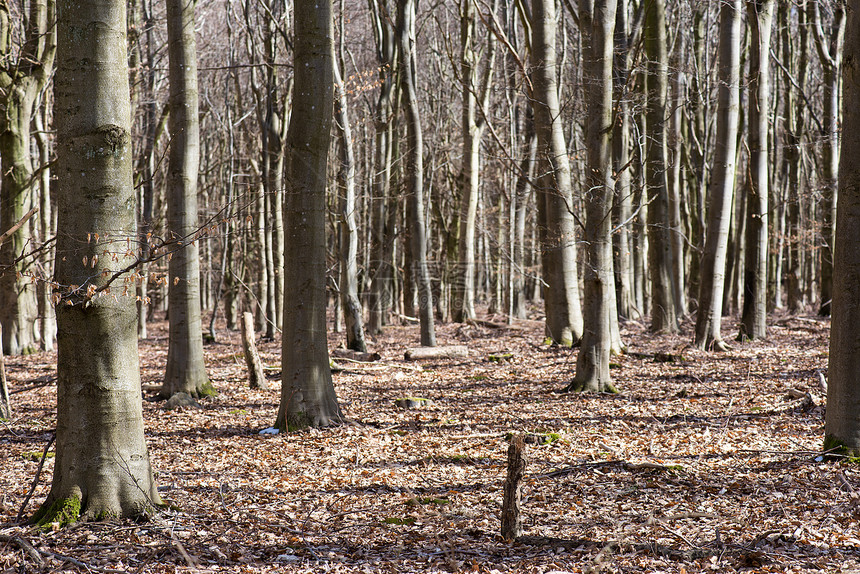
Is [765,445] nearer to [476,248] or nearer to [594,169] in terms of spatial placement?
[594,169]

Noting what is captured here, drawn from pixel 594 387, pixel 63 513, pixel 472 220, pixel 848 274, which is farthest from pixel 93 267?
pixel 472 220

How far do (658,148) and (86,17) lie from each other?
13.8 metres

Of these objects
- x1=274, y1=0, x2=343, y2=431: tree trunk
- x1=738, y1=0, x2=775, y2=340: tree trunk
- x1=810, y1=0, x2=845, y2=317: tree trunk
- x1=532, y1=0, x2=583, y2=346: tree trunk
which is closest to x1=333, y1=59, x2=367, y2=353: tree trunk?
x1=532, y1=0, x2=583, y2=346: tree trunk

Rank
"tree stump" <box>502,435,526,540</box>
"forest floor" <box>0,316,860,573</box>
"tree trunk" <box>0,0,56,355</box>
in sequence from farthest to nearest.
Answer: "tree trunk" <box>0,0,56,355</box>, "tree stump" <box>502,435,526,540</box>, "forest floor" <box>0,316,860,573</box>

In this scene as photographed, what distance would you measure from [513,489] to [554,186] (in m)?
6.99

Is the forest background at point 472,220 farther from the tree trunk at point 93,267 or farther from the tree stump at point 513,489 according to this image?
the tree stump at point 513,489

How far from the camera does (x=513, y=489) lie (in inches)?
168

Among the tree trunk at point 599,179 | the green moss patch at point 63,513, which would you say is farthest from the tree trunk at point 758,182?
the green moss patch at point 63,513

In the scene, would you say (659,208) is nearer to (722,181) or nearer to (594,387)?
(722,181)

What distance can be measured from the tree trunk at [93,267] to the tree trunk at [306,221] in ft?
10.2

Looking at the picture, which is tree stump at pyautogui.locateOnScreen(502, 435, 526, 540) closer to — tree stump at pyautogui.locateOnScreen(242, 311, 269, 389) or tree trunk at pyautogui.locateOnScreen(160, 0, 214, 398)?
tree trunk at pyautogui.locateOnScreen(160, 0, 214, 398)

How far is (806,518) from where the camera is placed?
4.46 metres

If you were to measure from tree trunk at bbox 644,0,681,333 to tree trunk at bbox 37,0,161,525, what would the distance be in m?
11.4

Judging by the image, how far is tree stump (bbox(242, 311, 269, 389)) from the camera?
9914 millimetres
